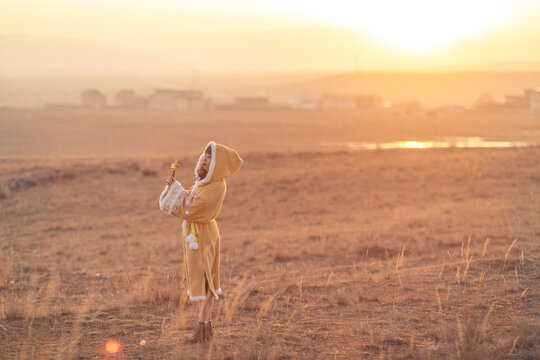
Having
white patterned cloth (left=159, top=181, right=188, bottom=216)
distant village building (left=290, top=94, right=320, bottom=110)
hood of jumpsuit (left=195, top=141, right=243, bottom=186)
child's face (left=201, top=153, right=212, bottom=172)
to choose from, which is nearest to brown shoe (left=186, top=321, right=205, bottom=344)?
white patterned cloth (left=159, top=181, right=188, bottom=216)

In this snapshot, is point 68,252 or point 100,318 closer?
point 100,318

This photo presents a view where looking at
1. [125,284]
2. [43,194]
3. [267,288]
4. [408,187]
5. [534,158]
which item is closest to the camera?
[267,288]

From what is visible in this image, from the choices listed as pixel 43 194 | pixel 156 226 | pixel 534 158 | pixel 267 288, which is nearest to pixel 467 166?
pixel 534 158

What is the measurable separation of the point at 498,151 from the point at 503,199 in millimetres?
12585

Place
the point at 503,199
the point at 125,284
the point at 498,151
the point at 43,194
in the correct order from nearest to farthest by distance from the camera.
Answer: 1. the point at 125,284
2. the point at 503,199
3. the point at 43,194
4. the point at 498,151

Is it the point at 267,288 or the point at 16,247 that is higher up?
the point at 267,288

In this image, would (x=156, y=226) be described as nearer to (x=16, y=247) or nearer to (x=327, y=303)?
(x=16, y=247)

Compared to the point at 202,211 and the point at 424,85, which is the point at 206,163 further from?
the point at 424,85

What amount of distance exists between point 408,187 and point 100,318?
49.0 feet

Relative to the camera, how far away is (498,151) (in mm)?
28000

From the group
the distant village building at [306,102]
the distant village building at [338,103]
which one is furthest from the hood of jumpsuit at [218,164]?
the distant village building at [338,103]

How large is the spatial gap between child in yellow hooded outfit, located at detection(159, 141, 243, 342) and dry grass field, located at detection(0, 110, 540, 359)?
0.53 m

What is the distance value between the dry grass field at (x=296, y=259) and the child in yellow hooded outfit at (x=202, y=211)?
1.75ft

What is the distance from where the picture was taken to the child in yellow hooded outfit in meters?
5.09
